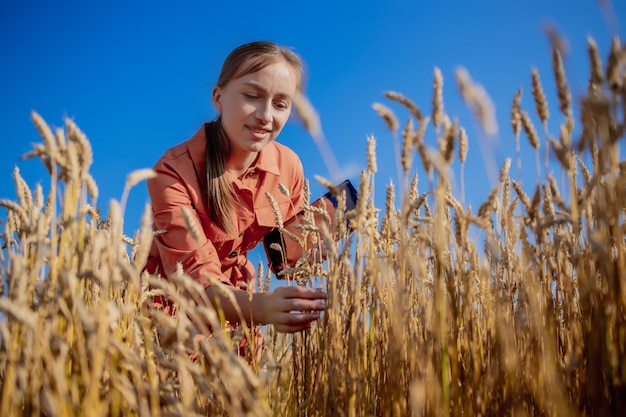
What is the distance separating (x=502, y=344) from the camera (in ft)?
3.37

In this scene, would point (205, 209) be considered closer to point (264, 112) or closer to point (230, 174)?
point (230, 174)

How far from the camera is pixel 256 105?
230cm

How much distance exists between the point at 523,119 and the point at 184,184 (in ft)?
5.20

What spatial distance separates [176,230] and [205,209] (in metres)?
0.28

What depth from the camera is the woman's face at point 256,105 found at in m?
2.28

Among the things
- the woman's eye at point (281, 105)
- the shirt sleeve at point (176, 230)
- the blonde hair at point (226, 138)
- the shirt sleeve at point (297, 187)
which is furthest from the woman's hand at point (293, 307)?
the shirt sleeve at point (297, 187)

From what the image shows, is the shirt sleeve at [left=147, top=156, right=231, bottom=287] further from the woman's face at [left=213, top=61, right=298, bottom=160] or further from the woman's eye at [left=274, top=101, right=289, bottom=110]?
the woman's eye at [left=274, top=101, right=289, bottom=110]

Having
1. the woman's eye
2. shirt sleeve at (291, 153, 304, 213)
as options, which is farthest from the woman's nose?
shirt sleeve at (291, 153, 304, 213)

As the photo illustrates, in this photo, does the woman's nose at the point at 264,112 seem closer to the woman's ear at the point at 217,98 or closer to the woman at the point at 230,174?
the woman at the point at 230,174

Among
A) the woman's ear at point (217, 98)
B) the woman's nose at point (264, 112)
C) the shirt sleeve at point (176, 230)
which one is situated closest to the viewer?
the shirt sleeve at point (176, 230)

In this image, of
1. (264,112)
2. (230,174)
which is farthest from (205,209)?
(264,112)

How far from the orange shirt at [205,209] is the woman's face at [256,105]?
0.77 feet

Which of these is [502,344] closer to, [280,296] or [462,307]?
[462,307]

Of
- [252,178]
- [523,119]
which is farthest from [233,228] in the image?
[523,119]
